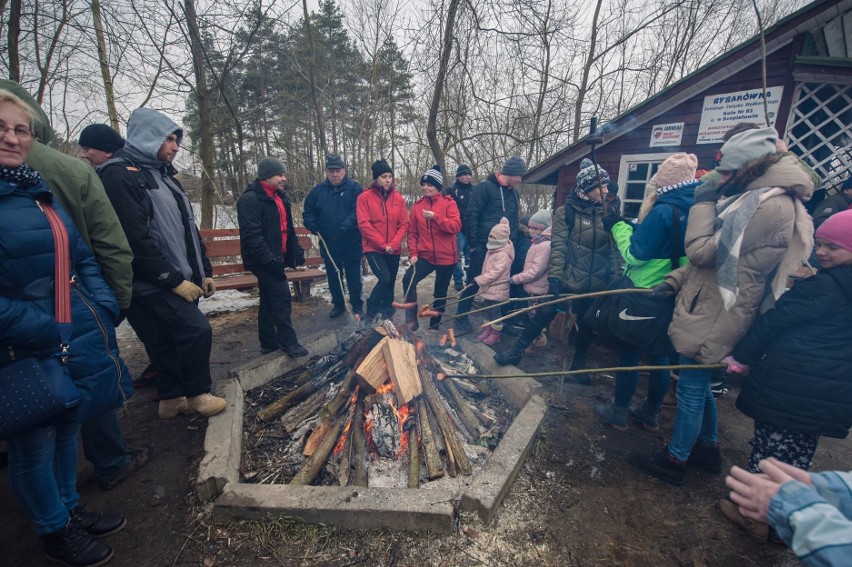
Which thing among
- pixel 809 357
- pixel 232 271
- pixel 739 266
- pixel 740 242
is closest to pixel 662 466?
pixel 809 357

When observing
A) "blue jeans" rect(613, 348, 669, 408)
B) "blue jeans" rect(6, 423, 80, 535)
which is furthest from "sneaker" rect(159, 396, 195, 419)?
"blue jeans" rect(613, 348, 669, 408)

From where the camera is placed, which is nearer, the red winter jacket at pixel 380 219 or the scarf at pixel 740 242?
the scarf at pixel 740 242

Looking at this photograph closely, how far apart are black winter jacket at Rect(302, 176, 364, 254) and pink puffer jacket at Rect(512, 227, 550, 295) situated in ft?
8.53

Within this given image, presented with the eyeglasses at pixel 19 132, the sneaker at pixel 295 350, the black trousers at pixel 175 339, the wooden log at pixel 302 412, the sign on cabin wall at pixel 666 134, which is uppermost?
the sign on cabin wall at pixel 666 134

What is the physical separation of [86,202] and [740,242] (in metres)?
3.90

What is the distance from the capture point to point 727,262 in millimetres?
2150

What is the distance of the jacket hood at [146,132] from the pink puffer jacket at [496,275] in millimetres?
3642

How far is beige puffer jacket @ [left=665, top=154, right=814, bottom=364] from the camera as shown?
2.05 m

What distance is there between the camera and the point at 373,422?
309 centimetres

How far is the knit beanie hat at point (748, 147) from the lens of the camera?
6.87 ft

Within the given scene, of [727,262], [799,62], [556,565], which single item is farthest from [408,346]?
[799,62]

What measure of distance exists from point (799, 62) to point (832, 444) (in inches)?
190

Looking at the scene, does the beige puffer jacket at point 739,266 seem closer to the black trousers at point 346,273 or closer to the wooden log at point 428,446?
the wooden log at point 428,446

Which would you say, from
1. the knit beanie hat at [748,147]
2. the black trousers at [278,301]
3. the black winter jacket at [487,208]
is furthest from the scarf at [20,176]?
the black winter jacket at [487,208]
